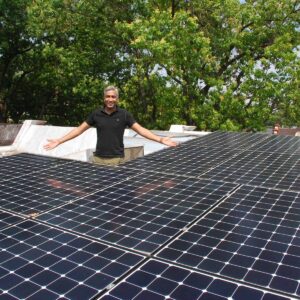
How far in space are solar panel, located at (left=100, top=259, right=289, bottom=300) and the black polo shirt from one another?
12.5 feet

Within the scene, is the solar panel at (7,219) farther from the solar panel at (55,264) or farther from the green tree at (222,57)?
the green tree at (222,57)

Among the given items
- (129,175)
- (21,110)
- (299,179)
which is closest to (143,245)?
(129,175)

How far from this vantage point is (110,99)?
227 inches

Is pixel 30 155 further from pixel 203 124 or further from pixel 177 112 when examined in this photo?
pixel 177 112

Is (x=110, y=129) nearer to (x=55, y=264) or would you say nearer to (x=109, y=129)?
(x=109, y=129)

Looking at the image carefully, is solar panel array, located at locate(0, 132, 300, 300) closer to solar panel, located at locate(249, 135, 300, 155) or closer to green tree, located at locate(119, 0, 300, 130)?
solar panel, located at locate(249, 135, 300, 155)

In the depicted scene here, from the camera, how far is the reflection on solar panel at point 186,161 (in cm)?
469

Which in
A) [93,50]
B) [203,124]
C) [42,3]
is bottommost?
[203,124]

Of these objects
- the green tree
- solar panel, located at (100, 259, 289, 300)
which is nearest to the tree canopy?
the green tree

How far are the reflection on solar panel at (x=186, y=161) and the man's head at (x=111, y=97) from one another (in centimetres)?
104

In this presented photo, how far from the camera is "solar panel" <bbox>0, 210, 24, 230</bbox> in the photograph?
284 cm

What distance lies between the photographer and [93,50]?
20.6m

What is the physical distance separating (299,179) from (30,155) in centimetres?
360

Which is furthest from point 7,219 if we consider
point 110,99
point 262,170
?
point 110,99
